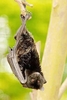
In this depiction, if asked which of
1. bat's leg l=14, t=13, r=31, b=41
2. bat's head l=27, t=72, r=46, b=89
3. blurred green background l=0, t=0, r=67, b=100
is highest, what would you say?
bat's leg l=14, t=13, r=31, b=41

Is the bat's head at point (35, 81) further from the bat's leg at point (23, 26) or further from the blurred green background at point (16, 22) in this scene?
the blurred green background at point (16, 22)

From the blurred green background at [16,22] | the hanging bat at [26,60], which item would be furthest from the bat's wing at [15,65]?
the blurred green background at [16,22]

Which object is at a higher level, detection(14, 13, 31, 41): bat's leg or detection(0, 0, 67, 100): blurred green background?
detection(14, 13, 31, 41): bat's leg

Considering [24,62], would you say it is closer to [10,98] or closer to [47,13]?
[47,13]

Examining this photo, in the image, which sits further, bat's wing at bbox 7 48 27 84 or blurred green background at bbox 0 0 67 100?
blurred green background at bbox 0 0 67 100

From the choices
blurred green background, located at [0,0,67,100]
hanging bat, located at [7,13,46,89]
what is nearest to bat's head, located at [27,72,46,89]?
hanging bat, located at [7,13,46,89]

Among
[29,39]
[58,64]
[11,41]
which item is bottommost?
[11,41]

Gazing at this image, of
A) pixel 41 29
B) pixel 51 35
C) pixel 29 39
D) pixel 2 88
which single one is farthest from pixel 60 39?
pixel 2 88

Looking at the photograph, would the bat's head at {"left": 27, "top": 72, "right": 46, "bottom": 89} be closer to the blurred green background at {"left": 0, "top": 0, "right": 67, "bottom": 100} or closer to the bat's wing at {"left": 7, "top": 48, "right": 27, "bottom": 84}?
the bat's wing at {"left": 7, "top": 48, "right": 27, "bottom": 84}
